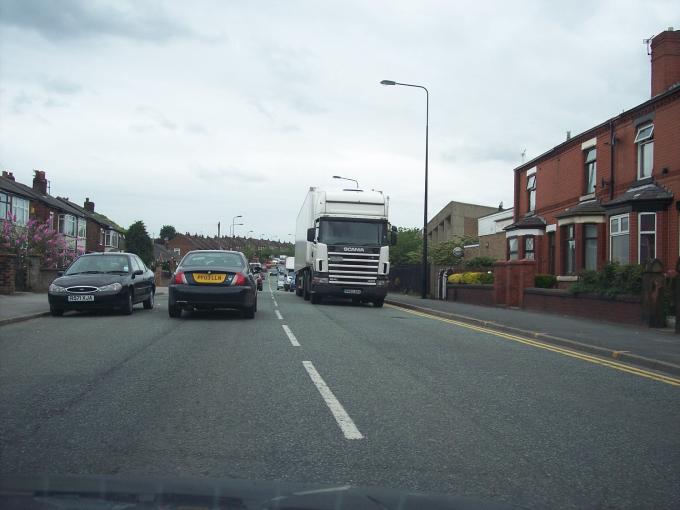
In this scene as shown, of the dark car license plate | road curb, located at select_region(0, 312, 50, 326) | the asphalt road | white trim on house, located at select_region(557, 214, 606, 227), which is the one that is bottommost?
the asphalt road

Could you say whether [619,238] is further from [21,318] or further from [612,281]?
[21,318]

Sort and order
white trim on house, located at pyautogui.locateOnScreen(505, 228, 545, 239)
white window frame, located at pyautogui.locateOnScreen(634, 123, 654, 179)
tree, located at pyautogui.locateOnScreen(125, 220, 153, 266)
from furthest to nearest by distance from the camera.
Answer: tree, located at pyautogui.locateOnScreen(125, 220, 153, 266) → white trim on house, located at pyautogui.locateOnScreen(505, 228, 545, 239) → white window frame, located at pyautogui.locateOnScreen(634, 123, 654, 179)

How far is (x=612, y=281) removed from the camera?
58.1ft

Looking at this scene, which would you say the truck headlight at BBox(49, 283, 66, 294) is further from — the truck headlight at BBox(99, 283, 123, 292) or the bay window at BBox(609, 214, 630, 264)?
the bay window at BBox(609, 214, 630, 264)

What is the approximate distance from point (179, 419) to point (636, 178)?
21.0 meters

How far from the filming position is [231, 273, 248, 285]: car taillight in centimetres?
1418

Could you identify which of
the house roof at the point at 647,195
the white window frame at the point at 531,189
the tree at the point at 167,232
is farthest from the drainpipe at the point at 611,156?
the tree at the point at 167,232

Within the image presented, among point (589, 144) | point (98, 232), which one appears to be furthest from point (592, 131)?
point (98, 232)

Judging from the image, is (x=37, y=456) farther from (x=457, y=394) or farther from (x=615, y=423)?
(x=615, y=423)

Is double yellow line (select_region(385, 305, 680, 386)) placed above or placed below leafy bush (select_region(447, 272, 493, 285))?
below

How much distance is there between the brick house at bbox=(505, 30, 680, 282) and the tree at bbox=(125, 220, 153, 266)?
63.4 metres

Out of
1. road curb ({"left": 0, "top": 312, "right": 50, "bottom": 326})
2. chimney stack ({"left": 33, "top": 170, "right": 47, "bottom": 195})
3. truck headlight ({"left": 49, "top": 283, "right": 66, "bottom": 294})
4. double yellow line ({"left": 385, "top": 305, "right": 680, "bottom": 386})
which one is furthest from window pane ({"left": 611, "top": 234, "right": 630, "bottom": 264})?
chimney stack ({"left": 33, "top": 170, "right": 47, "bottom": 195})

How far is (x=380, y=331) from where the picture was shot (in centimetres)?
1312

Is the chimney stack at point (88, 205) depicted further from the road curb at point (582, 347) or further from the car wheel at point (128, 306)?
the road curb at point (582, 347)
